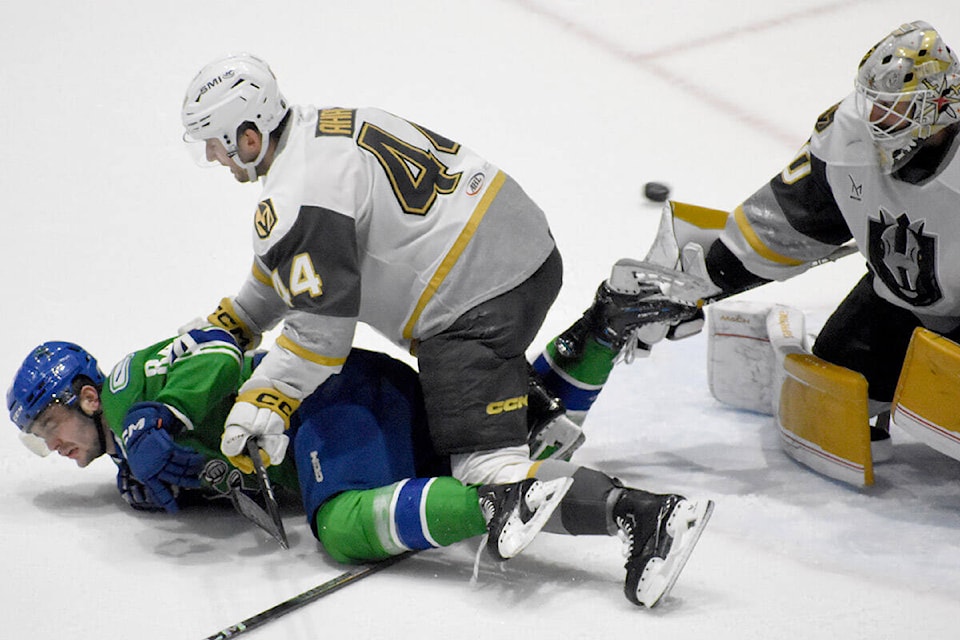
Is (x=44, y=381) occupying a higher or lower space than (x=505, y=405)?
higher

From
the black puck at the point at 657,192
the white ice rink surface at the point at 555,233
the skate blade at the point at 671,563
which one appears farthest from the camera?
the black puck at the point at 657,192

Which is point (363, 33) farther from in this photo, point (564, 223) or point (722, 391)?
point (722, 391)

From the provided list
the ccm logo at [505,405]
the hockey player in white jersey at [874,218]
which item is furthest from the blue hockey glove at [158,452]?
the hockey player in white jersey at [874,218]

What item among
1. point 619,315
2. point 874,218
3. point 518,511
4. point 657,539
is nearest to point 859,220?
point 874,218

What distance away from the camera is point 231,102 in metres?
2.78

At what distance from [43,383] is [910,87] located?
1966 mm

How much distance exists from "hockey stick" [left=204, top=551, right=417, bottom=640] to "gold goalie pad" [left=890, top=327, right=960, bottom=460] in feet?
3.77

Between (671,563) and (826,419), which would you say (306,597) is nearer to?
(671,563)

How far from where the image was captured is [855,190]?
3.02m

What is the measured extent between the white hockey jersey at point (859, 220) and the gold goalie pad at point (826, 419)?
237 mm

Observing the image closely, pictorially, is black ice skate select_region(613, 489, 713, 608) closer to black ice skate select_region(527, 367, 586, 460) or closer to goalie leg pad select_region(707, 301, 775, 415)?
black ice skate select_region(527, 367, 586, 460)

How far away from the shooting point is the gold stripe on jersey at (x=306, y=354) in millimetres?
2734

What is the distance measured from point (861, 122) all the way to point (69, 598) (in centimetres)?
199

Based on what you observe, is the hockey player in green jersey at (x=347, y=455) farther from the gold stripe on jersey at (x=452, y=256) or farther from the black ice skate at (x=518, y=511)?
the gold stripe on jersey at (x=452, y=256)
